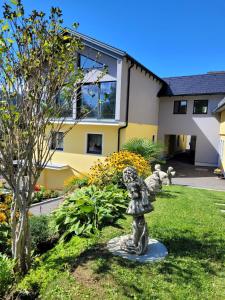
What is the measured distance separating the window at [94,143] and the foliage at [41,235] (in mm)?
11057

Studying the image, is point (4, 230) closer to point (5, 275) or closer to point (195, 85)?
point (5, 275)

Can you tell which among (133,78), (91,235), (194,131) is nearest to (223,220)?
(91,235)

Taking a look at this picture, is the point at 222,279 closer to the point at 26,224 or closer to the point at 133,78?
the point at 26,224

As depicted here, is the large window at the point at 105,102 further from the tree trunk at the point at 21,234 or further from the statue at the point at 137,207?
the tree trunk at the point at 21,234

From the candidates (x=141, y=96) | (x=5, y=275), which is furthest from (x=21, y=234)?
(x=141, y=96)

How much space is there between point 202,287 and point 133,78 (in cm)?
1492

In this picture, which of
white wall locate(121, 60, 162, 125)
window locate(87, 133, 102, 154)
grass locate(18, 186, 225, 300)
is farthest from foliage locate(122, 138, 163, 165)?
grass locate(18, 186, 225, 300)

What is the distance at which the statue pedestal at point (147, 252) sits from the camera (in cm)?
444

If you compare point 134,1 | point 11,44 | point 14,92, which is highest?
point 134,1

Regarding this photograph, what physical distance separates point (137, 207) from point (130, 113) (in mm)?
13271

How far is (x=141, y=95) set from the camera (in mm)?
18547

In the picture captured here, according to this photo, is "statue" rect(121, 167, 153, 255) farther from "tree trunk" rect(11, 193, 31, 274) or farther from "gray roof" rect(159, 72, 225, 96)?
"gray roof" rect(159, 72, 225, 96)

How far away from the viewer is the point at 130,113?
55.9 ft

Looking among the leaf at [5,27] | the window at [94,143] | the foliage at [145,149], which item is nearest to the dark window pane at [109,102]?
the window at [94,143]
